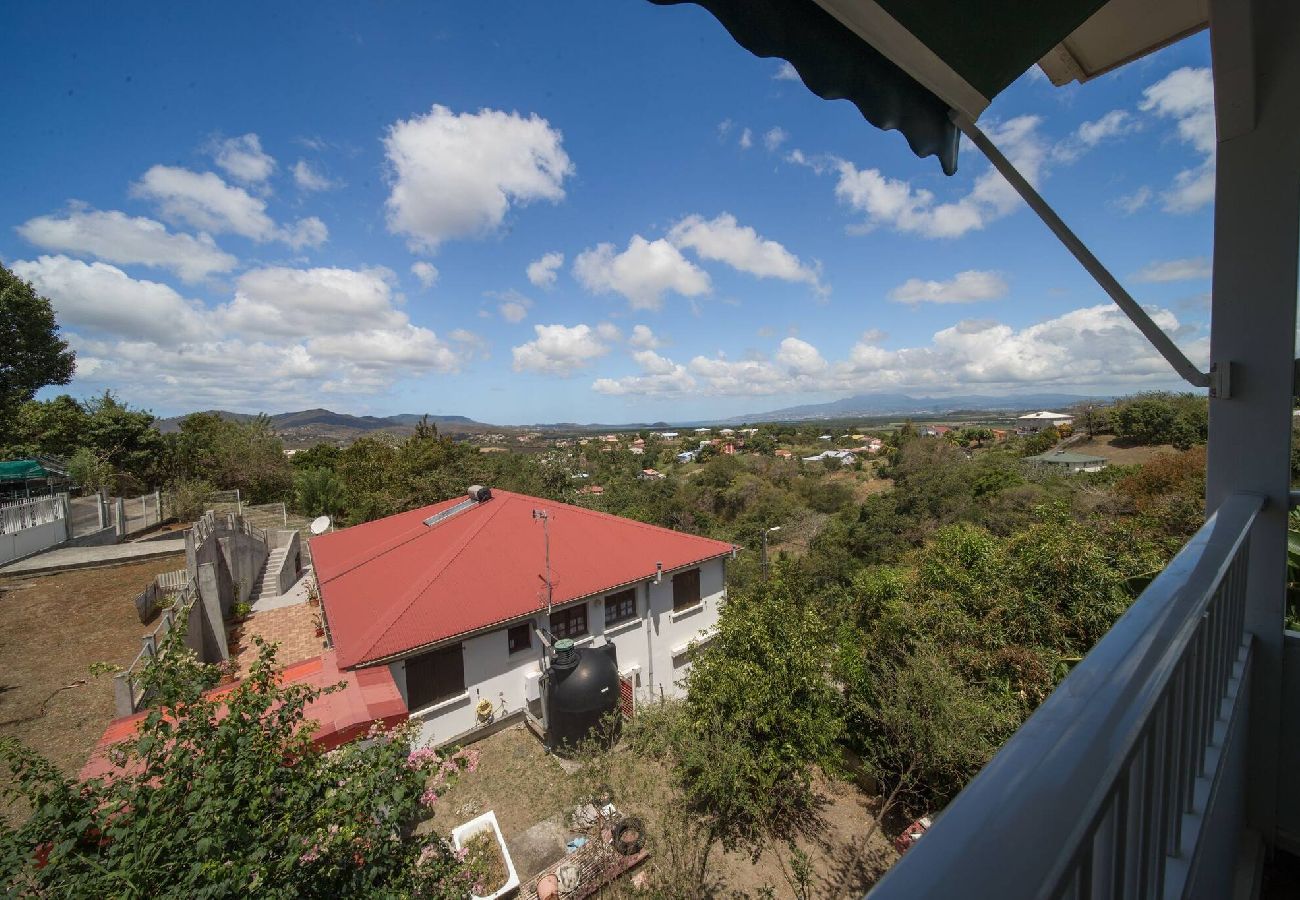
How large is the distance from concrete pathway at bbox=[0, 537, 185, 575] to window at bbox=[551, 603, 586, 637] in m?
11.5

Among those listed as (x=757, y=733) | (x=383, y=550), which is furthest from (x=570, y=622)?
(x=383, y=550)

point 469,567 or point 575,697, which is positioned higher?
point 469,567

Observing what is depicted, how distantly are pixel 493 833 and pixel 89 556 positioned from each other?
45.8ft

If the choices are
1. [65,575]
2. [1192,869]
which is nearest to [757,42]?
[1192,869]

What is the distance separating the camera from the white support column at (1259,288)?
1760 mm

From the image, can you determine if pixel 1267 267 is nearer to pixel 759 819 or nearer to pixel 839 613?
pixel 759 819

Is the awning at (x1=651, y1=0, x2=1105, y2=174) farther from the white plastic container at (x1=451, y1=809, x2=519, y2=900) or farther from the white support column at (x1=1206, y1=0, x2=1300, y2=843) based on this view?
the white plastic container at (x1=451, y1=809, x2=519, y2=900)

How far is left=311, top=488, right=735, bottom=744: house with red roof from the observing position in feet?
28.9

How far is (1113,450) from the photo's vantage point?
1233 inches

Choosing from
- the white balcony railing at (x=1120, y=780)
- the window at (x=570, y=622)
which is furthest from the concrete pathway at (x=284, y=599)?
the white balcony railing at (x=1120, y=780)

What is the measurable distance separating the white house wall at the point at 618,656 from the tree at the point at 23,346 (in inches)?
872

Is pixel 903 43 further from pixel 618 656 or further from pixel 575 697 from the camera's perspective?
pixel 618 656

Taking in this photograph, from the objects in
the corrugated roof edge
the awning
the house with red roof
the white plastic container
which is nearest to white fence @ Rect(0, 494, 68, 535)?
the house with red roof

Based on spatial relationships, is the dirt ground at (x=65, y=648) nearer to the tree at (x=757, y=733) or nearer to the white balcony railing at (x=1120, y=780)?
the tree at (x=757, y=733)
